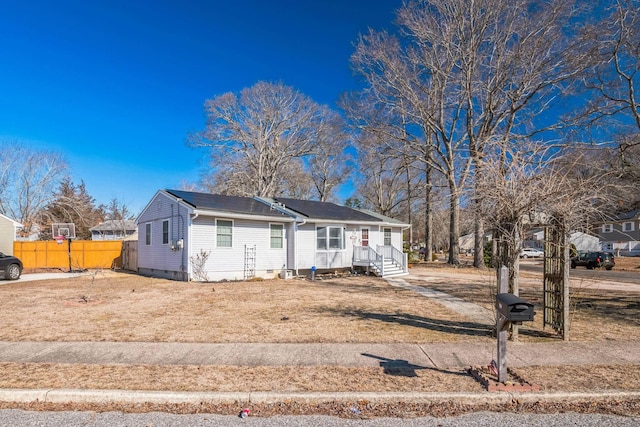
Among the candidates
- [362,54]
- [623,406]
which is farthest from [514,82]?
[623,406]

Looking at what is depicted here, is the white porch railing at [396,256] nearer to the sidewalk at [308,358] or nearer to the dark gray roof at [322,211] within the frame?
the dark gray roof at [322,211]

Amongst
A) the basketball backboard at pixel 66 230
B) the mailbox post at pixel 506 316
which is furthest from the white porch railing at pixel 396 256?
the basketball backboard at pixel 66 230

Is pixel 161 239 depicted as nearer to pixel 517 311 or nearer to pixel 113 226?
pixel 517 311

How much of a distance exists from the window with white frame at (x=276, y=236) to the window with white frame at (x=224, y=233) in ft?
6.83

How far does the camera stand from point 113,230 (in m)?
44.9

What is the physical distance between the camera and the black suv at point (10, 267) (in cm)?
1714

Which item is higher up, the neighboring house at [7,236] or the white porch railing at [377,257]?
the neighboring house at [7,236]

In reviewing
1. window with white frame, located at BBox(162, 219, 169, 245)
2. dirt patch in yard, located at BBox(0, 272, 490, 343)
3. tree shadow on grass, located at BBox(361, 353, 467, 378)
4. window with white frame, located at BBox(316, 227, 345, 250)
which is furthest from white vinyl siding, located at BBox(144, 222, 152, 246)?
tree shadow on grass, located at BBox(361, 353, 467, 378)

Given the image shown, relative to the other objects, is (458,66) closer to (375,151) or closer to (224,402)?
(375,151)

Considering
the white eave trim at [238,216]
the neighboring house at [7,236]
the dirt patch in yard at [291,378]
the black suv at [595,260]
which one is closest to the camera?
A: the dirt patch in yard at [291,378]

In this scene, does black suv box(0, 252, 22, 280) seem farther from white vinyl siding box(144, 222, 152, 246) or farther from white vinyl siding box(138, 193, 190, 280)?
white vinyl siding box(144, 222, 152, 246)

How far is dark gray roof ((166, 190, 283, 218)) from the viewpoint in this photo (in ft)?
54.3

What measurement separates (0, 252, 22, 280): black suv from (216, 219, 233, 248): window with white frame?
9328 mm

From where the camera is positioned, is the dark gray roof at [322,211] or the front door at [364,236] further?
the front door at [364,236]
